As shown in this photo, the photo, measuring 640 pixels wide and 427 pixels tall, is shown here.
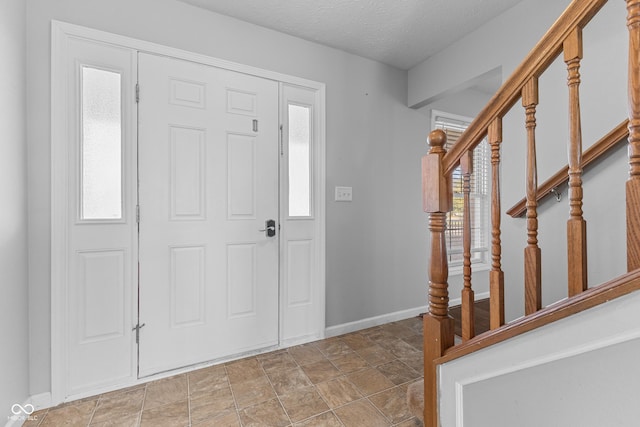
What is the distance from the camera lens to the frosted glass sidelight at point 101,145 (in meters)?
1.83

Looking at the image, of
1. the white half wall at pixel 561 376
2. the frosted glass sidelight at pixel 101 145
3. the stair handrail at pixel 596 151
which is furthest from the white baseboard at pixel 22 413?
the stair handrail at pixel 596 151

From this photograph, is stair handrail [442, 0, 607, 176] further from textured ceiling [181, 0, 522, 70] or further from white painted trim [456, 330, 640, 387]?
textured ceiling [181, 0, 522, 70]

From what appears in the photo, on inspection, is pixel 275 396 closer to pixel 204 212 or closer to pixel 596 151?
pixel 204 212

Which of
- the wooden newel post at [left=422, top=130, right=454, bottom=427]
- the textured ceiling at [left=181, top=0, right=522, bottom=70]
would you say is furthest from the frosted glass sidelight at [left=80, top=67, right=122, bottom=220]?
the wooden newel post at [left=422, top=130, right=454, bottom=427]

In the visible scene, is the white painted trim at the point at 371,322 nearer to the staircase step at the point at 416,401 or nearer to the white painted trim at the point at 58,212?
the staircase step at the point at 416,401

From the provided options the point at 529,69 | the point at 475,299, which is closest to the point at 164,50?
the point at 529,69

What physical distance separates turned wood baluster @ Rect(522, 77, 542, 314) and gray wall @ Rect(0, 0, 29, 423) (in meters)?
2.25

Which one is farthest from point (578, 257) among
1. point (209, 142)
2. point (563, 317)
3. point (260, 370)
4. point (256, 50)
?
point (256, 50)

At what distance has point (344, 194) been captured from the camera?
2.73 m

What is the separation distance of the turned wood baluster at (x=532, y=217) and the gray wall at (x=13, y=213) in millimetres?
2252

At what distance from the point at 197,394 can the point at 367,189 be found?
2115 mm

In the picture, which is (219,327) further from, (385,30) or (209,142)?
(385,30)

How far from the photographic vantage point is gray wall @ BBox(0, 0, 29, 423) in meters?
1.44

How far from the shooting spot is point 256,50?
7.63ft
